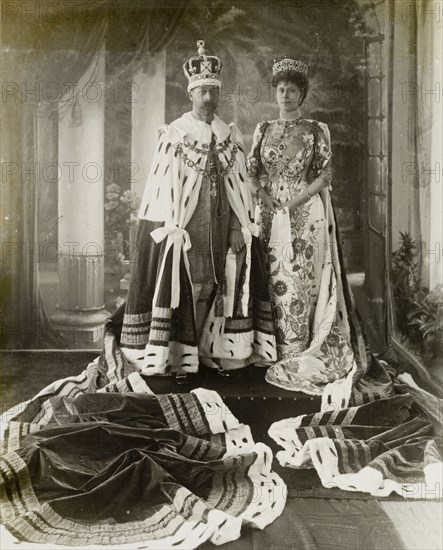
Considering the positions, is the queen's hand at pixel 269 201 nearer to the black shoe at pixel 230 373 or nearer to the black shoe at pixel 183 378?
the black shoe at pixel 230 373

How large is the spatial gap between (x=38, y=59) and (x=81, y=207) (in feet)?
2.23

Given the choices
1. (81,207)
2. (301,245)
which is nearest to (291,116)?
(301,245)

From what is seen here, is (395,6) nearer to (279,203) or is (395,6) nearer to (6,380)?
(279,203)

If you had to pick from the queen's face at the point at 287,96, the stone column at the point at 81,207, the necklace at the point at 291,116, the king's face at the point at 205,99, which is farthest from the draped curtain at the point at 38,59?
the necklace at the point at 291,116

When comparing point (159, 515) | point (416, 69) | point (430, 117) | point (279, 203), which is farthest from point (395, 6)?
point (159, 515)

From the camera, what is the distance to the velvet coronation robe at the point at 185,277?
3107 millimetres

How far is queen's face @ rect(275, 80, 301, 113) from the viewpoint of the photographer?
122 inches

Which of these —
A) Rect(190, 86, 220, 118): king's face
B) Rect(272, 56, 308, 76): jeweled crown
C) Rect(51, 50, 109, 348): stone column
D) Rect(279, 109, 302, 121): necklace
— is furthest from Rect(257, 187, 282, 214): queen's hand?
Rect(51, 50, 109, 348): stone column

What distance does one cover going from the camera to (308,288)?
3418 millimetres

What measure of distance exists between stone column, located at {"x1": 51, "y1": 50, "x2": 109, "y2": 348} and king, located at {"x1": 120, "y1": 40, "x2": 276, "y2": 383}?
20cm

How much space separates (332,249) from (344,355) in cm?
55

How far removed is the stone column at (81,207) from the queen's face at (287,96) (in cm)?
84

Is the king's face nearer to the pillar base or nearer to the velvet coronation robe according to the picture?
the velvet coronation robe

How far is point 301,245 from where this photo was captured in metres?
3.39
